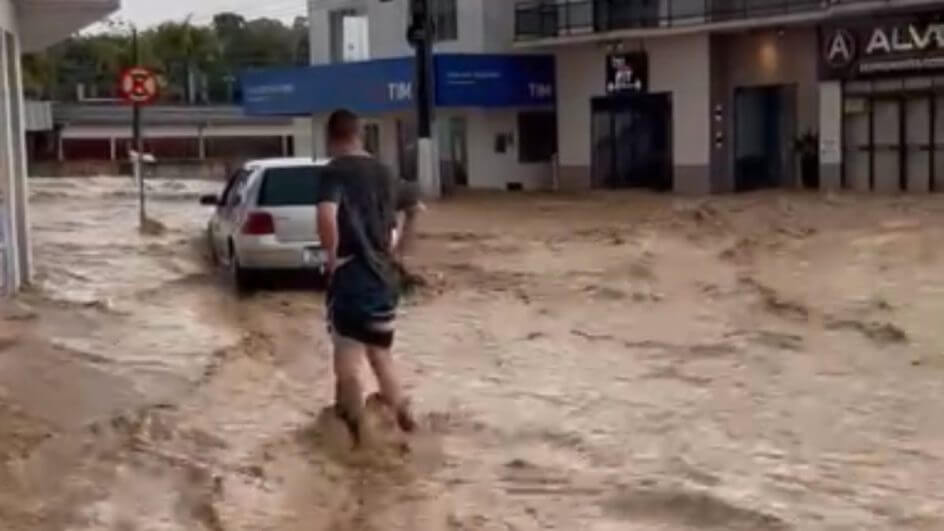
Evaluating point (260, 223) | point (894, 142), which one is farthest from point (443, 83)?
point (260, 223)

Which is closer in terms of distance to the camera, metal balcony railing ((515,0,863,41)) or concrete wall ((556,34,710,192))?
metal balcony railing ((515,0,863,41))

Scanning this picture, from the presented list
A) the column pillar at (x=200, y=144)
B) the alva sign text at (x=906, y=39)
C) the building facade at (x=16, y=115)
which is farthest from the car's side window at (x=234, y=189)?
the column pillar at (x=200, y=144)

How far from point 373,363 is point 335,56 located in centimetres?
4817

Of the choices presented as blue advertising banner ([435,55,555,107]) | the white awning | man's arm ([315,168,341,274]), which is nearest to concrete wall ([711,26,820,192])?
blue advertising banner ([435,55,555,107])

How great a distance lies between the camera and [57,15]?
68.4 ft

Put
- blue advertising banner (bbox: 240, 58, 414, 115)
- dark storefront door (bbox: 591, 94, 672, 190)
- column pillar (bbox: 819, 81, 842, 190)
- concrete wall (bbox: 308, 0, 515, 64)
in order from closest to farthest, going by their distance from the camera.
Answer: column pillar (bbox: 819, 81, 842, 190) < dark storefront door (bbox: 591, 94, 672, 190) < blue advertising banner (bbox: 240, 58, 414, 115) < concrete wall (bbox: 308, 0, 515, 64)

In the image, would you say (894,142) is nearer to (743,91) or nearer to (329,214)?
(743,91)

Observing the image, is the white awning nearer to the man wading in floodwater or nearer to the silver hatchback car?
the silver hatchback car

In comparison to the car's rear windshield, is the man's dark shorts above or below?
below

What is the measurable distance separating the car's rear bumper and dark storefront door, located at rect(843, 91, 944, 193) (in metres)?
20.7

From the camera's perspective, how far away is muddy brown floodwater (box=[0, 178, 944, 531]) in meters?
8.45

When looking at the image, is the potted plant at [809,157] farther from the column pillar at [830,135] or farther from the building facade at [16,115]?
the building facade at [16,115]

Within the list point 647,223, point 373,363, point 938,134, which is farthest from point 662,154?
point 373,363

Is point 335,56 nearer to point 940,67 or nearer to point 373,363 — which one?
point 940,67
